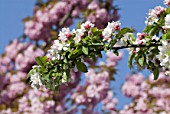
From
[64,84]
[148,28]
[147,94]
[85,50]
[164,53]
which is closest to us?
[164,53]

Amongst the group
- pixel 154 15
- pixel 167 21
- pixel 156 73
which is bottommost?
pixel 156 73

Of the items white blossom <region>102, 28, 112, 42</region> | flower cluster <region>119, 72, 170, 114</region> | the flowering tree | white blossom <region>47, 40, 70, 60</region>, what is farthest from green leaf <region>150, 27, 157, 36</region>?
flower cluster <region>119, 72, 170, 114</region>

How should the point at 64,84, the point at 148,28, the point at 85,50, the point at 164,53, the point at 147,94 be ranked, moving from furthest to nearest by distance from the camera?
the point at 147,94 → the point at 64,84 → the point at 148,28 → the point at 85,50 → the point at 164,53

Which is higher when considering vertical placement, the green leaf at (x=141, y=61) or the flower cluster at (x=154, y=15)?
the flower cluster at (x=154, y=15)

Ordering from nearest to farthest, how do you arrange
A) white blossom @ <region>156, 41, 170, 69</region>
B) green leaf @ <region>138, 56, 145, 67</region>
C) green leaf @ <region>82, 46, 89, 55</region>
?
white blossom @ <region>156, 41, 170, 69</region> → green leaf @ <region>82, 46, 89, 55</region> → green leaf @ <region>138, 56, 145, 67</region>

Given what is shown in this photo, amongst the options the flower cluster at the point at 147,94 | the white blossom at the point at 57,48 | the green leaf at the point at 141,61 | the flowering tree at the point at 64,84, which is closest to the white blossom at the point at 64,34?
the white blossom at the point at 57,48

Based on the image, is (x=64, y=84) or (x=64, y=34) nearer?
(x=64, y=34)

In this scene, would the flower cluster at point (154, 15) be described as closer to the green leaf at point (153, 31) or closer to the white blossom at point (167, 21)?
the green leaf at point (153, 31)

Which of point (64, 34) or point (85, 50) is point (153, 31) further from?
point (64, 34)

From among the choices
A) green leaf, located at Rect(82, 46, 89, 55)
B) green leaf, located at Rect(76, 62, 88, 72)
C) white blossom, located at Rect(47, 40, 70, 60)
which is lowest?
green leaf, located at Rect(76, 62, 88, 72)

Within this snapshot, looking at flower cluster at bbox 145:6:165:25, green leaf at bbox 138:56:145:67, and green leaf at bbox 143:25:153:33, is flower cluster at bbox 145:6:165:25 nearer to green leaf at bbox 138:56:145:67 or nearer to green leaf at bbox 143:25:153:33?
green leaf at bbox 143:25:153:33

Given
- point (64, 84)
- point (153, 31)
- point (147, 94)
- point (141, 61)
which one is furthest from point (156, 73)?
point (147, 94)

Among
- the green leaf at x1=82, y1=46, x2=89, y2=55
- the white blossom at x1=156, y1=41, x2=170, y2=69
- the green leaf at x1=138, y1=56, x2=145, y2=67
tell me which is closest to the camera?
the white blossom at x1=156, y1=41, x2=170, y2=69

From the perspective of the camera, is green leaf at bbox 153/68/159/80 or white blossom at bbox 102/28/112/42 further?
green leaf at bbox 153/68/159/80
